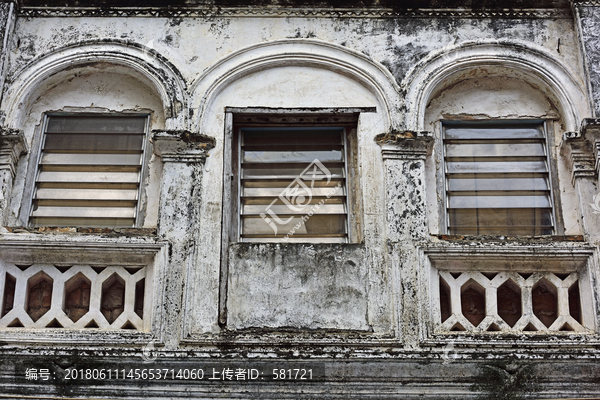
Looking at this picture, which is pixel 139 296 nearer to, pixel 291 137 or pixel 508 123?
pixel 291 137

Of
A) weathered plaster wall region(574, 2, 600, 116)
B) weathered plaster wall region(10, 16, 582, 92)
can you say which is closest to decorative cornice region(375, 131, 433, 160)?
weathered plaster wall region(10, 16, 582, 92)

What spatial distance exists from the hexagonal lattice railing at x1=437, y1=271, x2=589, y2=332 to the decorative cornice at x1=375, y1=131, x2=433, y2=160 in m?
1.02

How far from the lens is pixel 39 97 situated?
699 centimetres

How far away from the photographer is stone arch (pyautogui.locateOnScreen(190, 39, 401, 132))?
22.0ft

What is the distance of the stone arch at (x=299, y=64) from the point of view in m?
6.71

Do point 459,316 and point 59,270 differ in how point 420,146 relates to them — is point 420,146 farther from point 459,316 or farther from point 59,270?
point 59,270

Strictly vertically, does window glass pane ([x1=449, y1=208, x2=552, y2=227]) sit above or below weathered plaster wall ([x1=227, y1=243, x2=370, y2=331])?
above

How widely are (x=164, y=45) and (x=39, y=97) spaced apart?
1225 millimetres

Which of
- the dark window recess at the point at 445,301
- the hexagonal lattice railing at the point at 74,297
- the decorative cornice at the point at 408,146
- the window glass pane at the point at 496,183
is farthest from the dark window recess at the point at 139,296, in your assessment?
the window glass pane at the point at 496,183

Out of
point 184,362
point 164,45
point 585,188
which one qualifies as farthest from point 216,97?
point 585,188

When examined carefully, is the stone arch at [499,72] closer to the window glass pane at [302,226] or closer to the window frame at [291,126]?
the window frame at [291,126]

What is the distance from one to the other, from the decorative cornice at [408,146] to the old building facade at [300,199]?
19 millimetres

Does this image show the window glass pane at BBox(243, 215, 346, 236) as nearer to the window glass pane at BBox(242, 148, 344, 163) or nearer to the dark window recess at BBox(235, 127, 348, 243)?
the dark window recess at BBox(235, 127, 348, 243)

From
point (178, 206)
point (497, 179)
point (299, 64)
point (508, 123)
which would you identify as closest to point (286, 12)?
point (299, 64)
